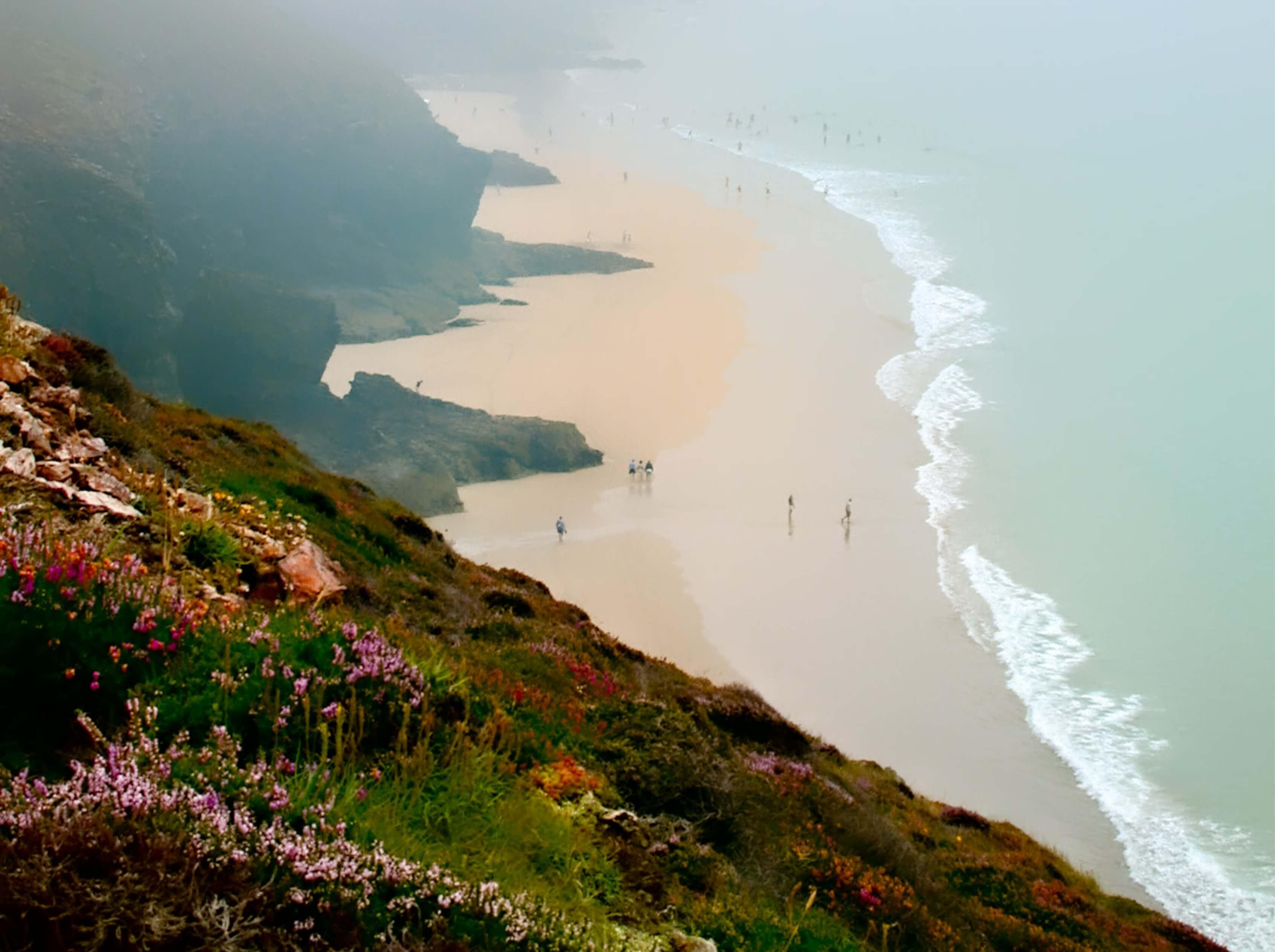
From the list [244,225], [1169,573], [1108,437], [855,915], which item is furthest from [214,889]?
[244,225]

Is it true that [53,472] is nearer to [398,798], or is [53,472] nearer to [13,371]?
[13,371]

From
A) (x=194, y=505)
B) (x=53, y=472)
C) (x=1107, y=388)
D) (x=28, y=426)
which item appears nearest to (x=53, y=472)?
(x=53, y=472)

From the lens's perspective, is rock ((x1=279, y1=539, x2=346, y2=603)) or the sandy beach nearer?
rock ((x1=279, y1=539, x2=346, y2=603))

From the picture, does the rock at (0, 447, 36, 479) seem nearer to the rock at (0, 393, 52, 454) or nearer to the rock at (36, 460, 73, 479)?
the rock at (36, 460, 73, 479)

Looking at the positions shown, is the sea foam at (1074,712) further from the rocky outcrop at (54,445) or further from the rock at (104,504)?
the rocky outcrop at (54,445)

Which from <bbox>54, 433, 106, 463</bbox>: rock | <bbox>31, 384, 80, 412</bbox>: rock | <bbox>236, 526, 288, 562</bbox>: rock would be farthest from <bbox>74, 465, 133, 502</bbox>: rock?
<bbox>31, 384, 80, 412</bbox>: rock

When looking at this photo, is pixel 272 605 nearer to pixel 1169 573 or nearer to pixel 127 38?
pixel 1169 573
